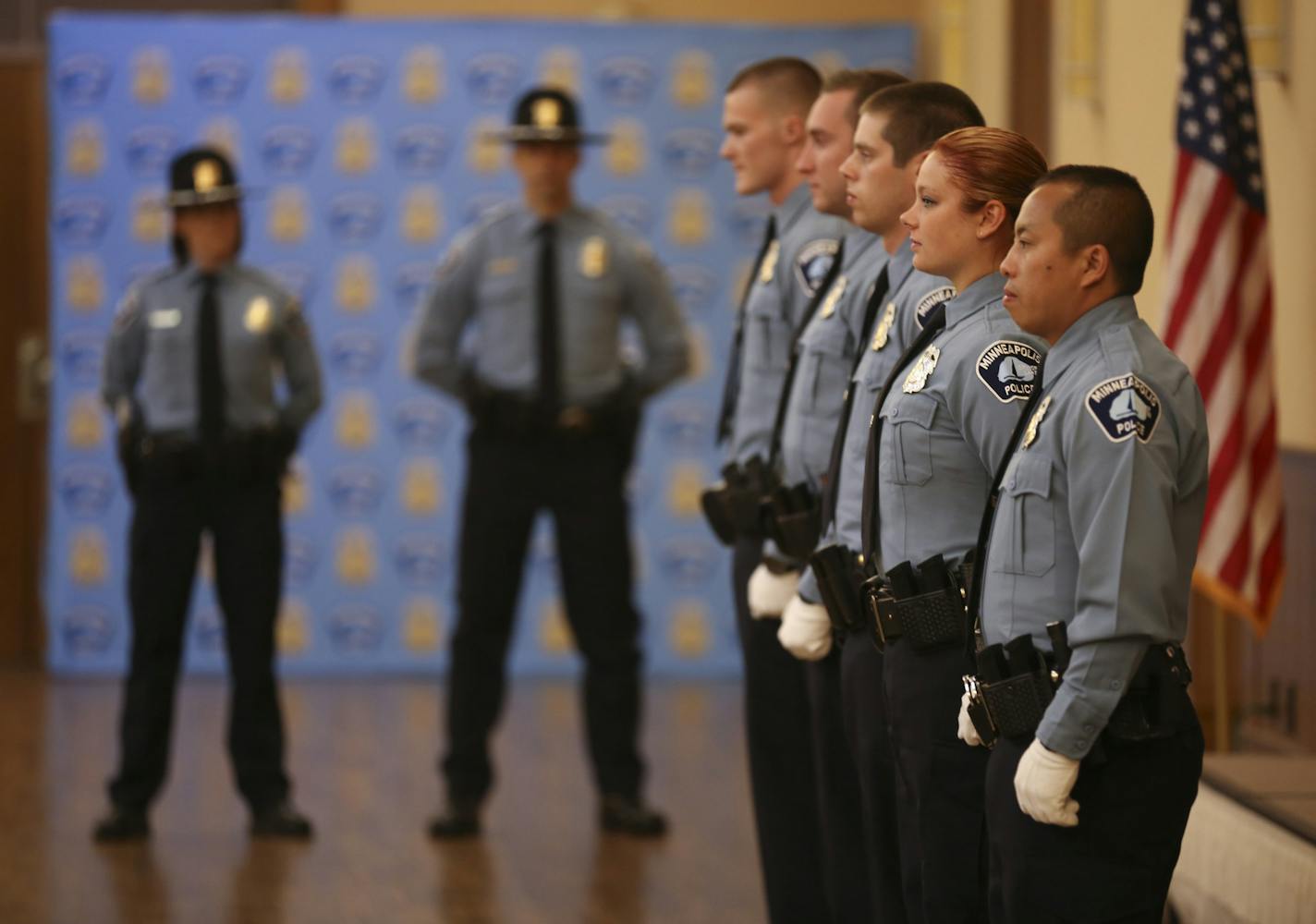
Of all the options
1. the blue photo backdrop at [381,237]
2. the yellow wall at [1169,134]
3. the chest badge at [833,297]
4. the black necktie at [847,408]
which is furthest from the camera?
the blue photo backdrop at [381,237]

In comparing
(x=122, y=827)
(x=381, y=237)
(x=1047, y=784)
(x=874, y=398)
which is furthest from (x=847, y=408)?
(x=381, y=237)

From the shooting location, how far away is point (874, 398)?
3047mm

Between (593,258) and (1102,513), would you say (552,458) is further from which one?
(1102,513)

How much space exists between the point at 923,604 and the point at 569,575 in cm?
→ 286

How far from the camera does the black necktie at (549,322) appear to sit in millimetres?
5469

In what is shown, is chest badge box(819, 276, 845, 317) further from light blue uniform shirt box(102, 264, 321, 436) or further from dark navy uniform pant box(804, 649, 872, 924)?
light blue uniform shirt box(102, 264, 321, 436)

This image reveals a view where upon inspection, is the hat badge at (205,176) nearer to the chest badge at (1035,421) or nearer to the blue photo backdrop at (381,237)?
the blue photo backdrop at (381,237)

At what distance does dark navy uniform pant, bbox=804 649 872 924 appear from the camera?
11.2ft

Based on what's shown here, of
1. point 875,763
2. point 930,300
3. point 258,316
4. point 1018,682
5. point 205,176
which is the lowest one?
point 875,763

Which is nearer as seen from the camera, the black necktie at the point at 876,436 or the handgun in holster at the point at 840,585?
the black necktie at the point at 876,436

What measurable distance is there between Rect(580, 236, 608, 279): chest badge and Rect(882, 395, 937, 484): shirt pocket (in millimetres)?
2881

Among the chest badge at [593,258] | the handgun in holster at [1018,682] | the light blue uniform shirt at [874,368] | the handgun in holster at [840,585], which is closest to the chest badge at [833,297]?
the light blue uniform shirt at [874,368]

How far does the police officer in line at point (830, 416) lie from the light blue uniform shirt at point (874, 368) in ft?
0.55

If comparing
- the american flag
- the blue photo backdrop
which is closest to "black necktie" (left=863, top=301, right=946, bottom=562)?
the american flag
